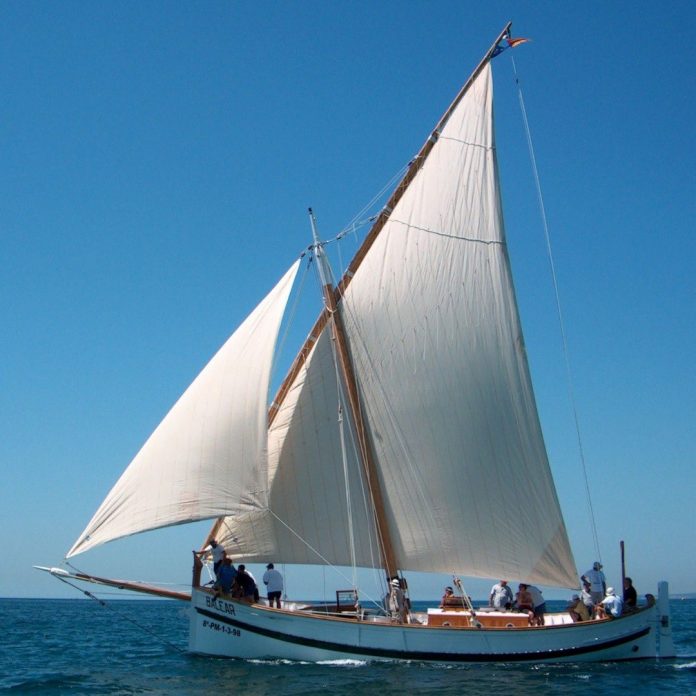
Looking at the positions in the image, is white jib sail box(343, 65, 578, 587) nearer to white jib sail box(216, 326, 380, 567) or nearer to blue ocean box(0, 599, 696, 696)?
white jib sail box(216, 326, 380, 567)

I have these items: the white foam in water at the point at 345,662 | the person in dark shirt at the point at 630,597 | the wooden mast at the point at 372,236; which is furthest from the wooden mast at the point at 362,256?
the person in dark shirt at the point at 630,597

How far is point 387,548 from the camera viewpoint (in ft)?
86.3

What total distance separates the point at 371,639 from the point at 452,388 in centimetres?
747

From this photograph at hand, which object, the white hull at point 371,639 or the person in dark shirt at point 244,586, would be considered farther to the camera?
the person in dark shirt at point 244,586

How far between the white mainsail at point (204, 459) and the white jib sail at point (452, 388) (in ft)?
13.3

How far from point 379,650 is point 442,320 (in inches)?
376

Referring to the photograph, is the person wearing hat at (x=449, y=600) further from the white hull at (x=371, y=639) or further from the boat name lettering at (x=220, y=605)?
the boat name lettering at (x=220, y=605)

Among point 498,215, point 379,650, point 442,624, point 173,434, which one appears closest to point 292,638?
point 379,650

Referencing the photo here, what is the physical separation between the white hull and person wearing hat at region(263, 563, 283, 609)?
2.96 feet

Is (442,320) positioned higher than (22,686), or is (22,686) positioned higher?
(442,320)

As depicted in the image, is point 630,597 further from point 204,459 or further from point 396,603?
point 204,459

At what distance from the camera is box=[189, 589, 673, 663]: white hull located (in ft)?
77.7

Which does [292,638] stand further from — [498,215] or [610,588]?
[498,215]

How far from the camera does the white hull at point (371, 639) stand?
933 inches
